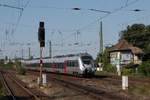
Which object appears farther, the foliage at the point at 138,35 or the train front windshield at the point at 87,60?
the foliage at the point at 138,35

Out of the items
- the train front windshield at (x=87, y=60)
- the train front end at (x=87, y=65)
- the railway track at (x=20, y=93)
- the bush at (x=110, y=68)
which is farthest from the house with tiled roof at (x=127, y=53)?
the railway track at (x=20, y=93)

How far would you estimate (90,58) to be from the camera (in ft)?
100

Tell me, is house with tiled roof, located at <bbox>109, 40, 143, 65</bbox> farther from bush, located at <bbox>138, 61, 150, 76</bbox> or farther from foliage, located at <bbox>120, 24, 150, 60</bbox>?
bush, located at <bbox>138, 61, 150, 76</bbox>

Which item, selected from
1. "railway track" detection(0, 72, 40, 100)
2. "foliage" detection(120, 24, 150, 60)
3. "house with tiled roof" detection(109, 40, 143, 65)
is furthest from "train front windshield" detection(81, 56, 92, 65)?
"foliage" detection(120, 24, 150, 60)

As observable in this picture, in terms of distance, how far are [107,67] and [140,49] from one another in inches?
822

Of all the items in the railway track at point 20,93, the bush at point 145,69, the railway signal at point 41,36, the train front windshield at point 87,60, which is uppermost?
the railway signal at point 41,36

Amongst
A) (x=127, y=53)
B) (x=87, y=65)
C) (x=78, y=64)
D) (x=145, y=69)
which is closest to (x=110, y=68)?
(x=145, y=69)

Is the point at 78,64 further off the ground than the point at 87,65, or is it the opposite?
the point at 78,64

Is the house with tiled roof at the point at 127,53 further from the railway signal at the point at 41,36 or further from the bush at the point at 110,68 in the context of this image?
the railway signal at the point at 41,36

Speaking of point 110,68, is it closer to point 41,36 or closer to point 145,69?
point 145,69

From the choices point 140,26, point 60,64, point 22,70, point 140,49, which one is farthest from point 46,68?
point 140,26

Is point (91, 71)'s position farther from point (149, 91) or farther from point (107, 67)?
point (107, 67)

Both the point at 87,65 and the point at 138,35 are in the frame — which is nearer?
the point at 87,65

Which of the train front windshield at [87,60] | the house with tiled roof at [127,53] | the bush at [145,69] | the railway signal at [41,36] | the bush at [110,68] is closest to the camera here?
the railway signal at [41,36]
